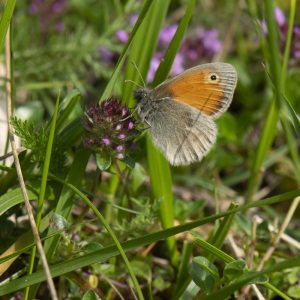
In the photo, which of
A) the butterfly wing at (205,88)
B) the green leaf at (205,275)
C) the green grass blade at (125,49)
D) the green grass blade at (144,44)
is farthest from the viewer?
the green grass blade at (144,44)

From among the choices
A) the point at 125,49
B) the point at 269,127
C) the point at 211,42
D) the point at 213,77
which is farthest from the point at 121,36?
the point at 125,49

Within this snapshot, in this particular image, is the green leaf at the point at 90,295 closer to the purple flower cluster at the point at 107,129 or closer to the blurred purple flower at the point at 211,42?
the purple flower cluster at the point at 107,129

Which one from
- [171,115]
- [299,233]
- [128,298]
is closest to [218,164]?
[299,233]

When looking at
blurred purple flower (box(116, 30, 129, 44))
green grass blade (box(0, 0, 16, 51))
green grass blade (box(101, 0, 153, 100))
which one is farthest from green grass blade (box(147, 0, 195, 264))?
blurred purple flower (box(116, 30, 129, 44))

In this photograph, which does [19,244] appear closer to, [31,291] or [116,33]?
[31,291]

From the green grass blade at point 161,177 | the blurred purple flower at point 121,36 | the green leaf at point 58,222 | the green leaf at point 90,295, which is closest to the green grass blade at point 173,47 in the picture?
the green grass blade at point 161,177

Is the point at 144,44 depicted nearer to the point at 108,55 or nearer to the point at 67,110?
the point at 67,110
